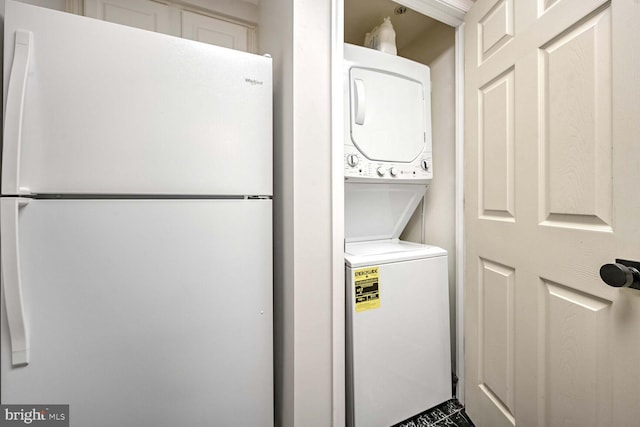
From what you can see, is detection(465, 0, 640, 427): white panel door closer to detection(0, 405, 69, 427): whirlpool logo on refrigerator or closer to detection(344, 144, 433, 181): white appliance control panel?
detection(344, 144, 433, 181): white appliance control panel

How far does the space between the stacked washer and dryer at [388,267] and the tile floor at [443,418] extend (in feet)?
0.20

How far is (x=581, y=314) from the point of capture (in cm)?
77

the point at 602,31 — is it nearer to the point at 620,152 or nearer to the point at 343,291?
the point at 620,152

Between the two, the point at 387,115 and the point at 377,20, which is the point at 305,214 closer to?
the point at 387,115

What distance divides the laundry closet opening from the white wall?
2.35 feet

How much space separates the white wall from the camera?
1.00 meters

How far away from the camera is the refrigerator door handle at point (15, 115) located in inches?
26.1

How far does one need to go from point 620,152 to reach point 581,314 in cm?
50

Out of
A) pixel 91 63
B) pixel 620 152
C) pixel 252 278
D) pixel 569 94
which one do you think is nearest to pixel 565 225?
pixel 620 152

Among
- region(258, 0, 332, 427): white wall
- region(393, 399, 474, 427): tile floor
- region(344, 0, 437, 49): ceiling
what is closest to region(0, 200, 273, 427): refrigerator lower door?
region(258, 0, 332, 427): white wall

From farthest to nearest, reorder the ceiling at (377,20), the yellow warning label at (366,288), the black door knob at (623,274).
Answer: the ceiling at (377,20) < the yellow warning label at (366,288) < the black door knob at (623,274)

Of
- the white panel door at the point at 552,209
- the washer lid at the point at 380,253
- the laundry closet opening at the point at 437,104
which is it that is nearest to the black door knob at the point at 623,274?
the white panel door at the point at 552,209

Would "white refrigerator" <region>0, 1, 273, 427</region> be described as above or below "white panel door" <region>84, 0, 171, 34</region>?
below

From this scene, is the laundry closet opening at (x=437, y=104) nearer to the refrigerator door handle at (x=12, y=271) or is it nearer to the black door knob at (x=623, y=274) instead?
the black door knob at (x=623, y=274)
